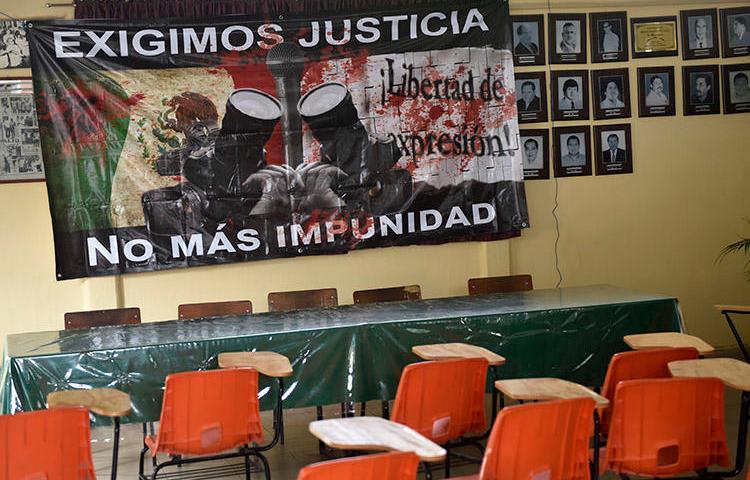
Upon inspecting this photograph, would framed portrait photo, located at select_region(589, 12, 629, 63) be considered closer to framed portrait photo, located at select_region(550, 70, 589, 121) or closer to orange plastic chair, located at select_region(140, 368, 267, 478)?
framed portrait photo, located at select_region(550, 70, 589, 121)

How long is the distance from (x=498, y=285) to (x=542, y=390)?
3048 mm

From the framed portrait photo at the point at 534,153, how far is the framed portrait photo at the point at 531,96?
11 cm

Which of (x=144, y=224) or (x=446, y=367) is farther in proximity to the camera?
(x=144, y=224)

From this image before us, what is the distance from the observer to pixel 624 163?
8617 millimetres

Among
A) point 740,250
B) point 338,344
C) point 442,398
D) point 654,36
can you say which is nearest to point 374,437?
point 442,398

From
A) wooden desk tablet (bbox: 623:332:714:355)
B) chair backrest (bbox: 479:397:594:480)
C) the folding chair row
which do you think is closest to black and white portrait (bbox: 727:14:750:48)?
the folding chair row

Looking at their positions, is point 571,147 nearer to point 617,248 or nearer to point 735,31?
point 617,248

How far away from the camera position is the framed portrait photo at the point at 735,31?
8.70 metres

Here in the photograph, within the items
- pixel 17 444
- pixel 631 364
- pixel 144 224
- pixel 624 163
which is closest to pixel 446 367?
pixel 631 364

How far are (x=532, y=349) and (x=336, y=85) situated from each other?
286 centimetres

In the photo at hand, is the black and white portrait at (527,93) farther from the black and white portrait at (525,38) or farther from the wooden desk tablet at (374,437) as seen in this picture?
the wooden desk tablet at (374,437)

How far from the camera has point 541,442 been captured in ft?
12.7

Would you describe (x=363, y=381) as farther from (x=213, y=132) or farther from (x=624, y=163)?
(x=624, y=163)

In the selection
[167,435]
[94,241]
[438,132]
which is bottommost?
[167,435]
